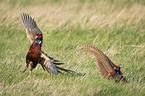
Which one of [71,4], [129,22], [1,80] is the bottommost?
[1,80]

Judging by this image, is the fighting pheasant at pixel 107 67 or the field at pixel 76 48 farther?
the fighting pheasant at pixel 107 67

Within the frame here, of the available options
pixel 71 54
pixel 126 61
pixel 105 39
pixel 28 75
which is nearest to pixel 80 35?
pixel 105 39

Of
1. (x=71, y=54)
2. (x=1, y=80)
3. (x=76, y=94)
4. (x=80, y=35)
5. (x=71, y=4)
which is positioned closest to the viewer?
(x=76, y=94)

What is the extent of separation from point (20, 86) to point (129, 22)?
410cm

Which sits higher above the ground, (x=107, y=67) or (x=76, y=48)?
(x=76, y=48)

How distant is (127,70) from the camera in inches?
181

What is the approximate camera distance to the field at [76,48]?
3.80 m

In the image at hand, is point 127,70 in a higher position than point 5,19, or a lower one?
lower

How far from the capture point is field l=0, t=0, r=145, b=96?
12.5 feet

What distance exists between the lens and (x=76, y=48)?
548 centimetres

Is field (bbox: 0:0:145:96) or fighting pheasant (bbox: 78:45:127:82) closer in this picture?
field (bbox: 0:0:145:96)

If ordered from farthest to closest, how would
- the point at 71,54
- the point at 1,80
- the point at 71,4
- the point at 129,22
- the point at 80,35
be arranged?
the point at 71,4
the point at 129,22
the point at 80,35
the point at 71,54
the point at 1,80

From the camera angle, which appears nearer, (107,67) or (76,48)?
(107,67)

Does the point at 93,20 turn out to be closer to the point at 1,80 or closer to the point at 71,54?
the point at 71,54
